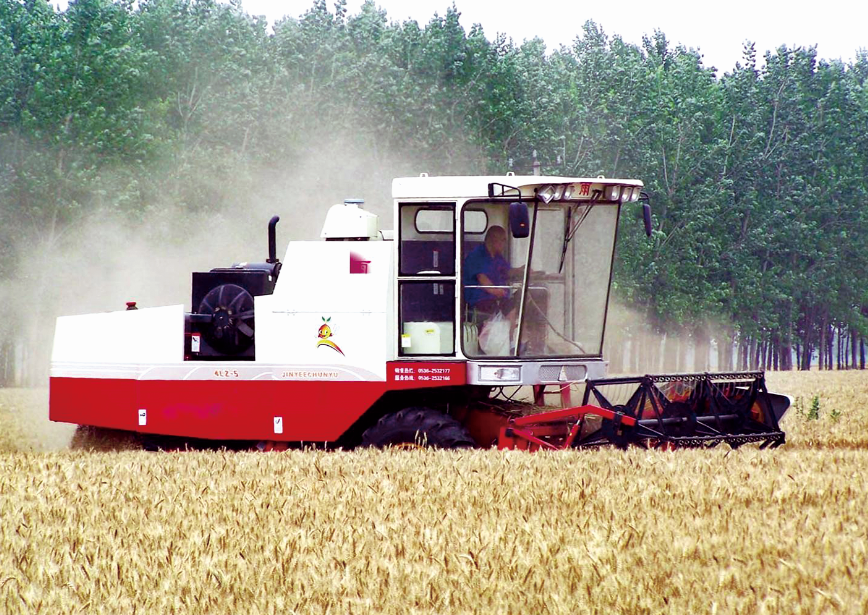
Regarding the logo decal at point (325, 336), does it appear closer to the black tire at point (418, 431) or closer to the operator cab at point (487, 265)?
the operator cab at point (487, 265)

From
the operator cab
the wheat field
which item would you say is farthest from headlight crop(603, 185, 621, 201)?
the wheat field

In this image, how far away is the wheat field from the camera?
4.44 meters

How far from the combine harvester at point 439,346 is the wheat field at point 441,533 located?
775mm

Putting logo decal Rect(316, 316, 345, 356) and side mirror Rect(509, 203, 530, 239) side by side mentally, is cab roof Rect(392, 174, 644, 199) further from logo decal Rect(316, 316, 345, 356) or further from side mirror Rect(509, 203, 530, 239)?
logo decal Rect(316, 316, 345, 356)

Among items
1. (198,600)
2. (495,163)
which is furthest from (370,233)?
(495,163)

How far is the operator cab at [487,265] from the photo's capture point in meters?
9.13

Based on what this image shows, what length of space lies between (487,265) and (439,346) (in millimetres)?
755

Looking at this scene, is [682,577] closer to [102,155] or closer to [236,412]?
[236,412]

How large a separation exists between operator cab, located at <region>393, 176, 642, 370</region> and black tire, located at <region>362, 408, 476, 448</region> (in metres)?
0.50

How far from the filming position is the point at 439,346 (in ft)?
30.3

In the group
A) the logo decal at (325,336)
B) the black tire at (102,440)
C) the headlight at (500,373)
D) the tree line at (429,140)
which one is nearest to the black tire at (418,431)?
the headlight at (500,373)

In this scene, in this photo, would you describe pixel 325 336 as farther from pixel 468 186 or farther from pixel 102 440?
pixel 102 440

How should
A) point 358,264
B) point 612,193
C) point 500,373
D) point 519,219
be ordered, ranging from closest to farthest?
point 519,219
point 500,373
point 612,193
point 358,264

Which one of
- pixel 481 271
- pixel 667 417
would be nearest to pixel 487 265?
pixel 481 271
